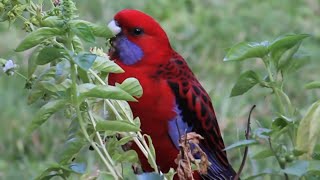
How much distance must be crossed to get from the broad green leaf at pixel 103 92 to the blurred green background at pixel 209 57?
5.03 feet

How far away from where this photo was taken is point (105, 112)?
1.54 metres

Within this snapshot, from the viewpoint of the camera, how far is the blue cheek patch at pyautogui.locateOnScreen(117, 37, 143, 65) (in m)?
2.29

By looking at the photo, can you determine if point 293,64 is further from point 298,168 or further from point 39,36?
A: point 39,36

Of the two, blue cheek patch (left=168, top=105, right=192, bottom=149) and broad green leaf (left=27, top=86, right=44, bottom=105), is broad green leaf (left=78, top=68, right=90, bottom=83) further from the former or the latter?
blue cheek patch (left=168, top=105, right=192, bottom=149)

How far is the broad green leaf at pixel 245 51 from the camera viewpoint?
4.56ft

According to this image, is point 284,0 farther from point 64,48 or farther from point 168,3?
point 64,48

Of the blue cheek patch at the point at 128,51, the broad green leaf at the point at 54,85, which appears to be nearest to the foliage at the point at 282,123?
the broad green leaf at the point at 54,85

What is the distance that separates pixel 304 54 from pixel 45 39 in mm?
433

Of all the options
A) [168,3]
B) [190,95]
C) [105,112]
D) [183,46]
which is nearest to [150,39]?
[190,95]

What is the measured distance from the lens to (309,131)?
1326mm

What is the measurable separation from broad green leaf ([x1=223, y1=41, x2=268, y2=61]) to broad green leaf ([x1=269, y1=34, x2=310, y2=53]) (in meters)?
0.01

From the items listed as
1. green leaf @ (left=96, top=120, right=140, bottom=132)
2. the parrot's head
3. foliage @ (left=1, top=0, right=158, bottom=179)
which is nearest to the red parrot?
the parrot's head

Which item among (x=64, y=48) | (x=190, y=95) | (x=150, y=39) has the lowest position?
(x=190, y=95)

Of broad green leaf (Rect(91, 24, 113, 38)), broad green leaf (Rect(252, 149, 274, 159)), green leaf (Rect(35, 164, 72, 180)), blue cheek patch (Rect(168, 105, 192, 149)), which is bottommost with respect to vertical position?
blue cheek patch (Rect(168, 105, 192, 149))
